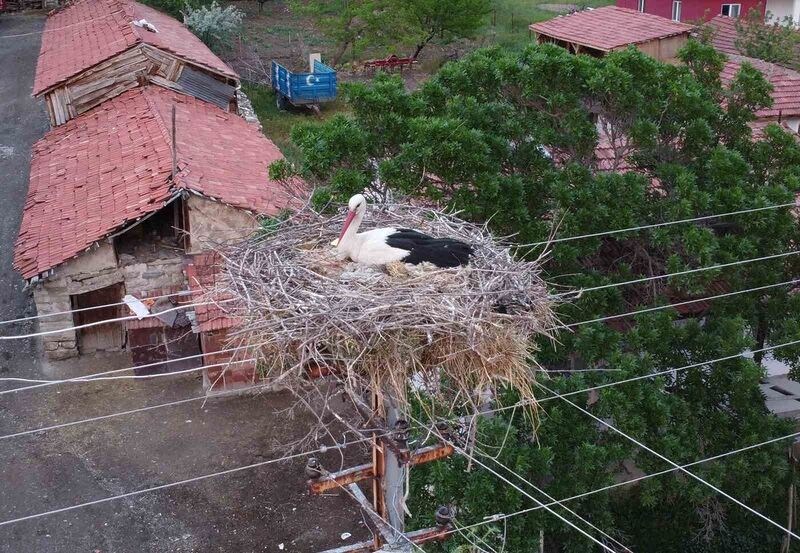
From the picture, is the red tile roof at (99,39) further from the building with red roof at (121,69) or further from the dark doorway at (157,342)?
the dark doorway at (157,342)

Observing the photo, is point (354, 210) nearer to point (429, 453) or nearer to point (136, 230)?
point (429, 453)

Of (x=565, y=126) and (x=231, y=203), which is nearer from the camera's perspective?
(x=565, y=126)

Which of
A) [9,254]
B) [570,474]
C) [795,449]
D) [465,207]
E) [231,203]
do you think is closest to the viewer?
[570,474]

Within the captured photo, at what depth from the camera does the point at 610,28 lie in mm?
21094

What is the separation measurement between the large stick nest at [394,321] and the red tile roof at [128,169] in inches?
242

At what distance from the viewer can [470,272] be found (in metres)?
6.14

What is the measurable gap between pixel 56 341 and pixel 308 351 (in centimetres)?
897

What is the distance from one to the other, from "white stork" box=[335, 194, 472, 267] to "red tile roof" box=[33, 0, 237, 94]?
40.9ft

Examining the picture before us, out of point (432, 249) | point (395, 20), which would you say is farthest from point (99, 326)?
point (395, 20)

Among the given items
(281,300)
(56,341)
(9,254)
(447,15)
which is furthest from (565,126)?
(447,15)

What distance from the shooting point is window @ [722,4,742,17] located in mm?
28969

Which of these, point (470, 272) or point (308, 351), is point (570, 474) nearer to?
point (470, 272)

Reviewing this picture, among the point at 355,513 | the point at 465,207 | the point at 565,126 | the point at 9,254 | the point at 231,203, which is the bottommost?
the point at 355,513

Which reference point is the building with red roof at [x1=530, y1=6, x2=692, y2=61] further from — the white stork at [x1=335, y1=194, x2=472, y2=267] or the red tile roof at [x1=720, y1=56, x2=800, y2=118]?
the white stork at [x1=335, y1=194, x2=472, y2=267]
